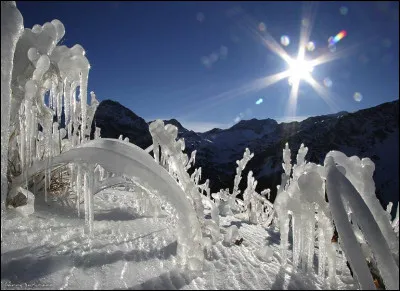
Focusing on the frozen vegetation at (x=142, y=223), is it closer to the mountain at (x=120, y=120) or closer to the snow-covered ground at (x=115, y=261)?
the snow-covered ground at (x=115, y=261)

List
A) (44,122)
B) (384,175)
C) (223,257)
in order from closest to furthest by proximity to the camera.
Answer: (223,257), (44,122), (384,175)

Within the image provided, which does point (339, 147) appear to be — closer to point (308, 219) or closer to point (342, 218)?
point (308, 219)

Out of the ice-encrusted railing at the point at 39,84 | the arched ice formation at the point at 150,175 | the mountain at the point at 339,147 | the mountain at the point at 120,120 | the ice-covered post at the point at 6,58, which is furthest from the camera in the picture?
the mountain at the point at 120,120

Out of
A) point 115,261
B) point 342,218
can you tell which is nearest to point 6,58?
point 115,261

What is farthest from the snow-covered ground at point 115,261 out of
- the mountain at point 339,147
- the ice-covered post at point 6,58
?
the mountain at point 339,147

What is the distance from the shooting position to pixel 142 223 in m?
2.48

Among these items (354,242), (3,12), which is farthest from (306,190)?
(3,12)

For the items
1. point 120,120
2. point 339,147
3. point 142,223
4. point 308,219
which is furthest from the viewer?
point 120,120

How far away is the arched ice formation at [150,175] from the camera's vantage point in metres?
1.79

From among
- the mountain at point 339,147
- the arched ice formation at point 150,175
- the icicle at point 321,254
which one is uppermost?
the mountain at point 339,147

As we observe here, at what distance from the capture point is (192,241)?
5.90 feet

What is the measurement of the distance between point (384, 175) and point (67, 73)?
5841 cm

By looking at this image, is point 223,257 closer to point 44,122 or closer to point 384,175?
point 44,122

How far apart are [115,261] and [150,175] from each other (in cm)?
49
